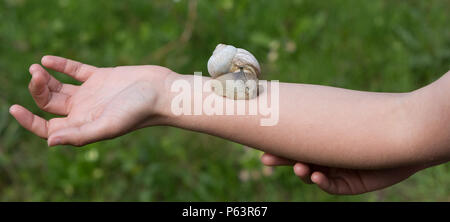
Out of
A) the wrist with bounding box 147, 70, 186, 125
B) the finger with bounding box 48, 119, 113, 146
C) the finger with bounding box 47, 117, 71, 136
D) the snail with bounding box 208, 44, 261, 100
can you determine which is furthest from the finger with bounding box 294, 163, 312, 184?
the finger with bounding box 47, 117, 71, 136

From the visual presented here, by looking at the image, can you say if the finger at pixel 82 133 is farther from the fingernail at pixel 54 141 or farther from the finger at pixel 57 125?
the finger at pixel 57 125

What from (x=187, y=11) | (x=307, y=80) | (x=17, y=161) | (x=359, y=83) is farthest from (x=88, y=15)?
(x=359, y=83)

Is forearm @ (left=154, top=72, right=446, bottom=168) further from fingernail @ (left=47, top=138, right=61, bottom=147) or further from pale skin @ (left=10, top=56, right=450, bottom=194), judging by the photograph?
fingernail @ (left=47, top=138, right=61, bottom=147)

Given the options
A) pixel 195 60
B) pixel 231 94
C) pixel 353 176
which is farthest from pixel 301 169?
pixel 195 60

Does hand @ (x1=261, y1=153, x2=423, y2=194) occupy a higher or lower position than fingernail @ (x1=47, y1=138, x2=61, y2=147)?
lower

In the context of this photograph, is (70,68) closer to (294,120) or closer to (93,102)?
(93,102)

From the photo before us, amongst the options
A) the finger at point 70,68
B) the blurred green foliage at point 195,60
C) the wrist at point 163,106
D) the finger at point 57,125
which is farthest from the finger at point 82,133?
the blurred green foliage at point 195,60
